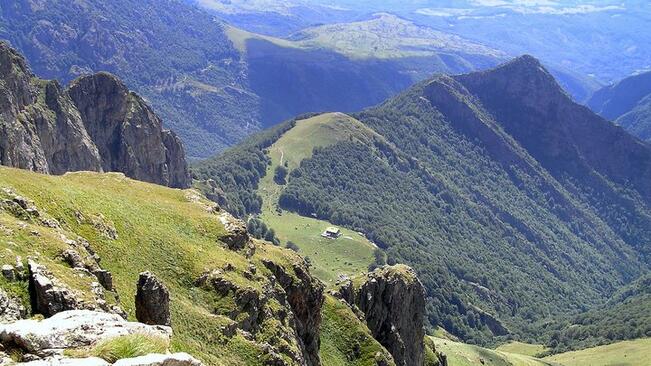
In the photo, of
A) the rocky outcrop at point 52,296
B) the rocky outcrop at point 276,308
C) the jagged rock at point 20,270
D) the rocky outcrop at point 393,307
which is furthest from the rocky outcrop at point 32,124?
the rocky outcrop at point 52,296

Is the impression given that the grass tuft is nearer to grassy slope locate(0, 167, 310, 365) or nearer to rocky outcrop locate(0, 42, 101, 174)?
grassy slope locate(0, 167, 310, 365)

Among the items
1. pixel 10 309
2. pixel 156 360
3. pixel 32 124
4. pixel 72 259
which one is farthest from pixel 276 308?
pixel 32 124

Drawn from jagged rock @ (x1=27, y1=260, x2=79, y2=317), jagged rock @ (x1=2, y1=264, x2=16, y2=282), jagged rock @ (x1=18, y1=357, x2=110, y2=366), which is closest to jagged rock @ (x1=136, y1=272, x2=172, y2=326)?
jagged rock @ (x1=27, y1=260, x2=79, y2=317)

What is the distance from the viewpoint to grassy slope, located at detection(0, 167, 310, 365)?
4631 cm

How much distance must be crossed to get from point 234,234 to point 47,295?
1585 inches

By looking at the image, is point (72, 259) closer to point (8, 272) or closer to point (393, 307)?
point (8, 272)

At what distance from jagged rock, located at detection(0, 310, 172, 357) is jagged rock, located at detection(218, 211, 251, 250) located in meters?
46.8

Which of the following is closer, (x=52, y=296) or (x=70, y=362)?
(x=70, y=362)

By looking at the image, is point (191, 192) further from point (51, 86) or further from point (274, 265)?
point (51, 86)

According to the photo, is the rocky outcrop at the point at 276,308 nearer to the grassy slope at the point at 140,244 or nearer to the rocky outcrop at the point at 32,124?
the grassy slope at the point at 140,244

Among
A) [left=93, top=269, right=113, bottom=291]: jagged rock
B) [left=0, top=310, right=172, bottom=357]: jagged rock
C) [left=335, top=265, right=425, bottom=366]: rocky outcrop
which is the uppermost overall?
[left=0, top=310, right=172, bottom=357]: jagged rock

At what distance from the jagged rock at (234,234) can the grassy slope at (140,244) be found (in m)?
0.96

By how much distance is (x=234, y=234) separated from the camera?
3132 inches

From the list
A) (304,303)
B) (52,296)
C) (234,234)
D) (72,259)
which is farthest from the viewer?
(304,303)
